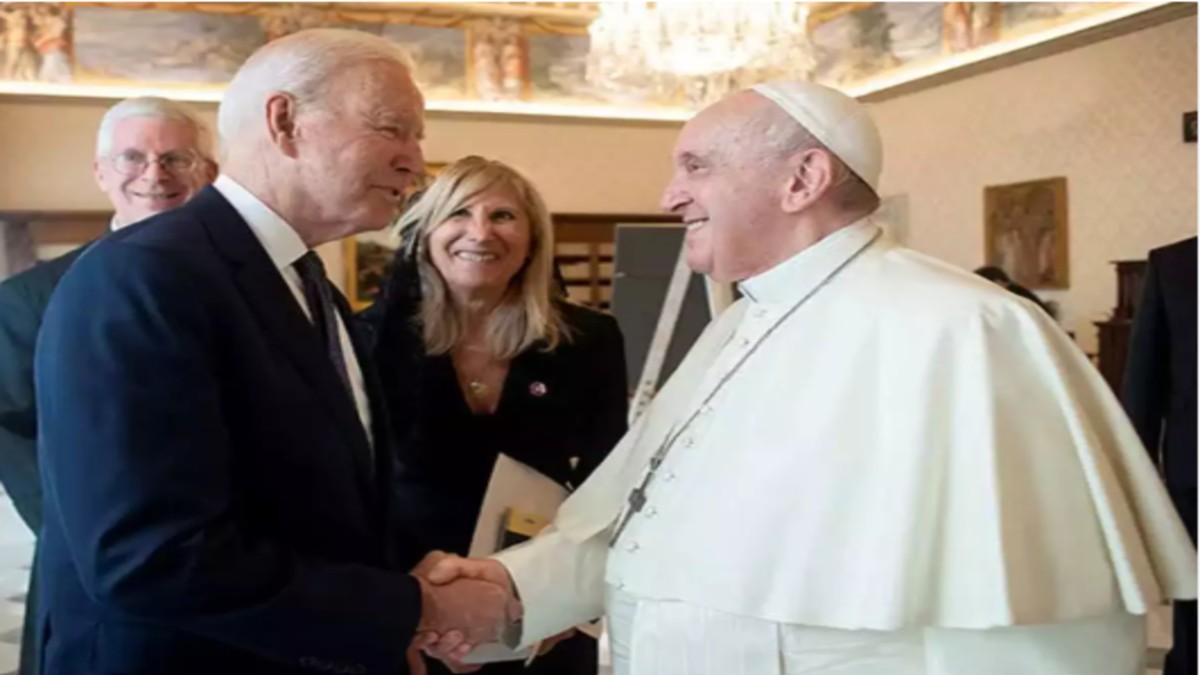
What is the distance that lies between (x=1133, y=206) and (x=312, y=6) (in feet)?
22.0

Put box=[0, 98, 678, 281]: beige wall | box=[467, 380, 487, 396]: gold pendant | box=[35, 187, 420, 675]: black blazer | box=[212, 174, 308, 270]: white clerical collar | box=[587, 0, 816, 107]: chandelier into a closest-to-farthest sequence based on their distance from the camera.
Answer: box=[35, 187, 420, 675]: black blazer → box=[212, 174, 308, 270]: white clerical collar → box=[467, 380, 487, 396]: gold pendant → box=[587, 0, 816, 107]: chandelier → box=[0, 98, 678, 281]: beige wall

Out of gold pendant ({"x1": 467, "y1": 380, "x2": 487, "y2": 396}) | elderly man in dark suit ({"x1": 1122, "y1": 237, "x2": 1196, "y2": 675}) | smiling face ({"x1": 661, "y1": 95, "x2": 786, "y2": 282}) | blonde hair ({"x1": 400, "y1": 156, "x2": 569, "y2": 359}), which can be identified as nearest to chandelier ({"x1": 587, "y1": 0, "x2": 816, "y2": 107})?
elderly man in dark suit ({"x1": 1122, "y1": 237, "x2": 1196, "y2": 675})

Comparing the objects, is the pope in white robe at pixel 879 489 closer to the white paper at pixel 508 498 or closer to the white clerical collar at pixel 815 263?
the white clerical collar at pixel 815 263

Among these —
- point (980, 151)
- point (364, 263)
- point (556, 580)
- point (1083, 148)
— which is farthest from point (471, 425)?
point (364, 263)

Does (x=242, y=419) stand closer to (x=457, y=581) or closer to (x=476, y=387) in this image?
(x=457, y=581)

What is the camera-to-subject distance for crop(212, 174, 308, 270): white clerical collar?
5.01ft

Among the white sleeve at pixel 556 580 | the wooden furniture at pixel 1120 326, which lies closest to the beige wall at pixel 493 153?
the wooden furniture at pixel 1120 326

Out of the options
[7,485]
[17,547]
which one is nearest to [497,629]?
[7,485]

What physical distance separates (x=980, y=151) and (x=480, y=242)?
7663 millimetres

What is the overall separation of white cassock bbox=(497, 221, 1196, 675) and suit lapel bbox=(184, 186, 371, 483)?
1.79 feet

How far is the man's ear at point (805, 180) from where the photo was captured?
1785mm

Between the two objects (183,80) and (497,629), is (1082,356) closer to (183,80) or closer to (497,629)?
(497,629)

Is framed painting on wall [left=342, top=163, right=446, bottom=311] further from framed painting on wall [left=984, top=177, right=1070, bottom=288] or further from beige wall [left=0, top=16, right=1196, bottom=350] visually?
framed painting on wall [left=984, top=177, right=1070, bottom=288]

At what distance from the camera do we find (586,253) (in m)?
11.0
